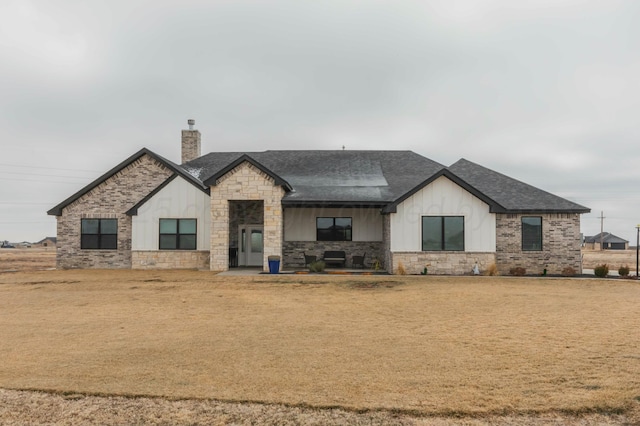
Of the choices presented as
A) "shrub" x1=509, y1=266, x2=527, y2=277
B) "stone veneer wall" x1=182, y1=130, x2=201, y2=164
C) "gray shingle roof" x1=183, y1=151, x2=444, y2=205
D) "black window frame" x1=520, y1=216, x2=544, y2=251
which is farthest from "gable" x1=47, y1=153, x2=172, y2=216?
"black window frame" x1=520, y1=216, x2=544, y2=251

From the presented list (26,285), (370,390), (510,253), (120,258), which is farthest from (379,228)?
(370,390)

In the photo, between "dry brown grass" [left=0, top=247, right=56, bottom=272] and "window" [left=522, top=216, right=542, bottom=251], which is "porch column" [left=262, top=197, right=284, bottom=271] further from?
"dry brown grass" [left=0, top=247, right=56, bottom=272]

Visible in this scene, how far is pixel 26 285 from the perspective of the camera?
17.1 meters

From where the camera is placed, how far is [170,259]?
22.4 meters

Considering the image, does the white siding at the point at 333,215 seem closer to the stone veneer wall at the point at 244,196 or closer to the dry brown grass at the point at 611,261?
the stone veneer wall at the point at 244,196

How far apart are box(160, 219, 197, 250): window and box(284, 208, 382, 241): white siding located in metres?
4.93

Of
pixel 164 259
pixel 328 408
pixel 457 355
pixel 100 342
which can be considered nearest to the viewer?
pixel 328 408

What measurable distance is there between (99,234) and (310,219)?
11428 millimetres

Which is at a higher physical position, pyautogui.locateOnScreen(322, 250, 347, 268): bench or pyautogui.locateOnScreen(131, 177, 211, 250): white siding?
pyautogui.locateOnScreen(131, 177, 211, 250): white siding

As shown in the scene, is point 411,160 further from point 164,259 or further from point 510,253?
point 164,259

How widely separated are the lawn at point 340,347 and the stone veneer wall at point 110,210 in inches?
309

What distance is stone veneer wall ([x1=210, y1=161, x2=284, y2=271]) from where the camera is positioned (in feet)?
68.9

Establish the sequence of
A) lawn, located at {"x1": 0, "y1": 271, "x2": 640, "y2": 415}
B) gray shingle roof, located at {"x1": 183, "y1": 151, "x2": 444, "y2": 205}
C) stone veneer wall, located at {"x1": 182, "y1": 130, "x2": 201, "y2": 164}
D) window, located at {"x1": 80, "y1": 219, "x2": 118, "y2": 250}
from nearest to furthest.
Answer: lawn, located at {"x1": 0, "y1": 271, "x2": 640, "y2": 415} → gray shingle roof, located at {"x1": 183, "y1": 151, "x2": 444, "y2": 205} → window, located at {"x1": 80, "y1": 219, "x2": 118, "y2": 250} → stone veneer wall, located at {"x1": 182, "y1": 130, "x2": 201, "y2": 164}

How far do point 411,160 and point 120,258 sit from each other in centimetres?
1847
